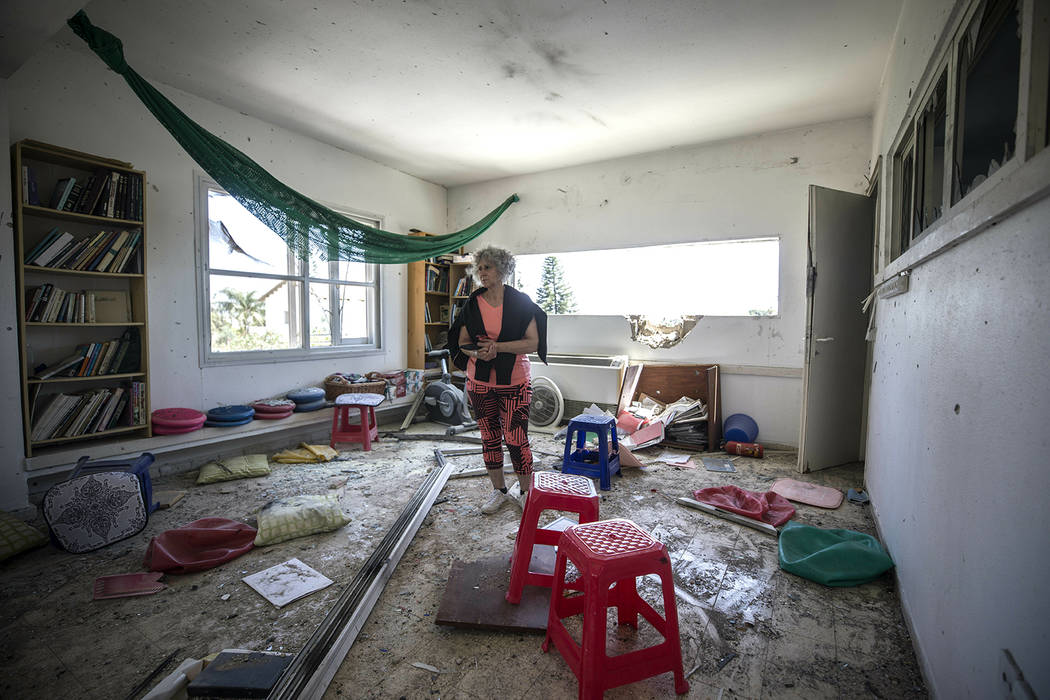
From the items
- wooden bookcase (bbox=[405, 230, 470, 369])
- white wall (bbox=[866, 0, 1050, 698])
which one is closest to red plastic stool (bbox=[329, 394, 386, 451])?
wooden bookcase (bbox=[405, 230, 470, 369])

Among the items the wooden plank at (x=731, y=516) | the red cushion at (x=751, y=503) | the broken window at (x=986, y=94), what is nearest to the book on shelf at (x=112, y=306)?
the wooden plank at (x=731, y=516)

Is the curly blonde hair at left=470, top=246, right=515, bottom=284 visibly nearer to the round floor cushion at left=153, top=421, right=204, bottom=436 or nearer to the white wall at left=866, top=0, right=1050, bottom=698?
the white wall at left=866, top=0, right=1050, bottom=698

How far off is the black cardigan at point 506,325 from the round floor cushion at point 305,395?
2.07 m

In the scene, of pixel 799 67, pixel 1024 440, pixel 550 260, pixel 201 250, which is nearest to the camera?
pixel 1024 440

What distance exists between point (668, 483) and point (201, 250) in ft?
12.8

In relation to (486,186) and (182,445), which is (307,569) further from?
(486,186)

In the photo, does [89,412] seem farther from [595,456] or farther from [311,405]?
[595,456]

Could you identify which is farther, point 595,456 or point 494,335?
point 595,456

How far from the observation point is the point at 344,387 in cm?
426

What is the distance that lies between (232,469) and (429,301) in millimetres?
2855

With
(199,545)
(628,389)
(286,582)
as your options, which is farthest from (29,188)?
(628,389)

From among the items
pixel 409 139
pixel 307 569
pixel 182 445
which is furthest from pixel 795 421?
pixel 182 445

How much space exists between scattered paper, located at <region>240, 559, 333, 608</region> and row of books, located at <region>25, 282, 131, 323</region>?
211 centimetres

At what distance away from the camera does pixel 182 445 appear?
123 inches
